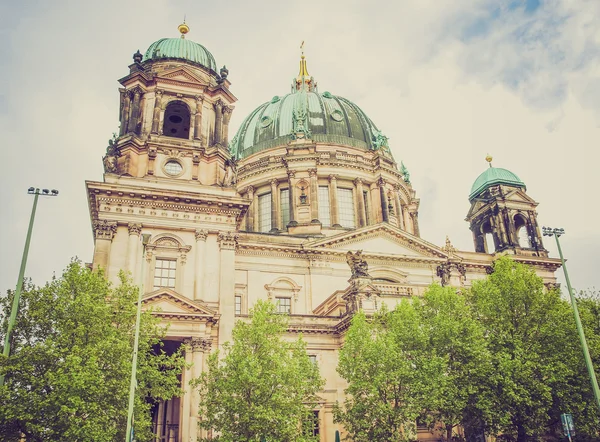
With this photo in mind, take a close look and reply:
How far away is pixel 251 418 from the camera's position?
24984 millimetres

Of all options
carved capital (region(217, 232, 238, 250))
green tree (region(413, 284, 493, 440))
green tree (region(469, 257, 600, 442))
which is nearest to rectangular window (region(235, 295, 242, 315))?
carved capital (region(217, 232, 238, 250))

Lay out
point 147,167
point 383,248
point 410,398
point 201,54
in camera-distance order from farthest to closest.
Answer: point 383,248 < point 201,54 < point 147,167 < point 410,398

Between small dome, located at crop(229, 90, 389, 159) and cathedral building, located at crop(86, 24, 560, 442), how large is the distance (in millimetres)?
304

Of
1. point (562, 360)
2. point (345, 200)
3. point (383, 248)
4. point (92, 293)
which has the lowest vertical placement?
point (562, 360)

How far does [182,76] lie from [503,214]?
31971 millimetres

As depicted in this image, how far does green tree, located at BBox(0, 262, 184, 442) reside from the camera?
21391mm

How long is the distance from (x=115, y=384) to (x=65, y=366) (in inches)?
84.4

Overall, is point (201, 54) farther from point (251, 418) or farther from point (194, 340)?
point (251, 418)

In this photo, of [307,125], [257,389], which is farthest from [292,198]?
[257,389]

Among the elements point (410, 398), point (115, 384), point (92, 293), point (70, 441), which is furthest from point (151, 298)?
point (410, 398)

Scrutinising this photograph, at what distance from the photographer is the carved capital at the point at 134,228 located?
104 ft

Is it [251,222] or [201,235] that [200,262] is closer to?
[201,235]

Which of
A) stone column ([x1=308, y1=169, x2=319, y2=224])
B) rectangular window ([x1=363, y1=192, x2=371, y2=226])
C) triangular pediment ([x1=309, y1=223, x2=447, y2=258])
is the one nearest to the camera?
triangular pediment ([x1=309, y1=223, x2=447, y2=258])

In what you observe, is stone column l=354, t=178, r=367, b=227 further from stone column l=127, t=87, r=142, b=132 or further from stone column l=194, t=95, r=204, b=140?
stone column l=127, t=87, r=142, b=132
